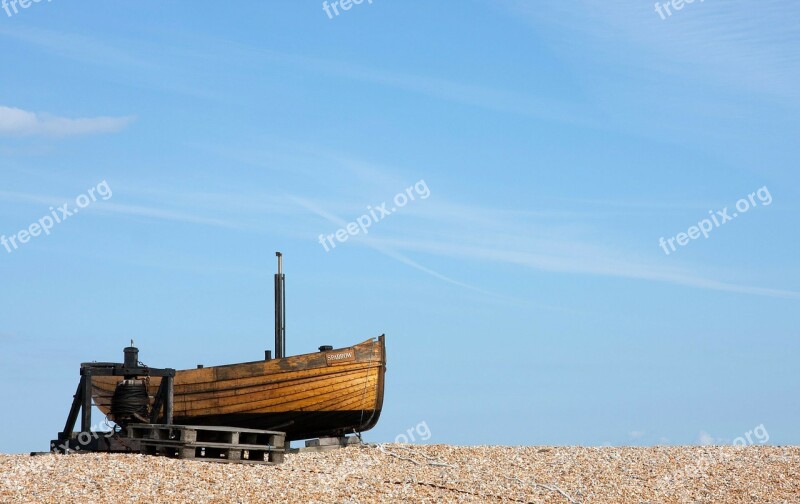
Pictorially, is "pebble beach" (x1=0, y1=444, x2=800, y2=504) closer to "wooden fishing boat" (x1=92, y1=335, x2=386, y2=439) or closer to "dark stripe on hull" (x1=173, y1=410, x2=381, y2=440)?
"dark stripe on hull" (x1=173, y1=410, x2=381, y2=440)

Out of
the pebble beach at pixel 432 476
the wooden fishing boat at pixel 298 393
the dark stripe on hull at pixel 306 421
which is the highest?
the wooden fishing boat at pixel 298 393

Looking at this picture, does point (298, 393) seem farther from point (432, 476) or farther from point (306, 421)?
point (432, 476)

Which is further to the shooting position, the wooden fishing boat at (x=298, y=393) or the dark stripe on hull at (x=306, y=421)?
the dark stripe on hull at (x=306, y=421)

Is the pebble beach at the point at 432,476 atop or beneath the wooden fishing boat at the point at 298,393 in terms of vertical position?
beneath

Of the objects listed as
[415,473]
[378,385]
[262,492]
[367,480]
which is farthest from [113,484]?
[378,385]

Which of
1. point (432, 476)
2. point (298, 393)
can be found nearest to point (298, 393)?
point (298, 393)

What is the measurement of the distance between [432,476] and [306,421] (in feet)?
19.1

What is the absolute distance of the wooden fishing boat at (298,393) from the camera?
75.7ft

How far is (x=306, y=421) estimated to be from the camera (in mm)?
23250

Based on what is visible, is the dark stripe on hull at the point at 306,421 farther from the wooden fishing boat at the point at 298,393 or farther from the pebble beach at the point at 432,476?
the pebble beach at the point at 432,476

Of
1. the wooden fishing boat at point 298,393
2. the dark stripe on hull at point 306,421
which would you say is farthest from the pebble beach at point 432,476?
the wooden fishing boat at point 298,393

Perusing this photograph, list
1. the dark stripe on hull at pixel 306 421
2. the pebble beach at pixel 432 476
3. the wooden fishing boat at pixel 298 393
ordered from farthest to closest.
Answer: the dark stripe on hull at pixel 306 421
the wooden fishing boat at pixel 298 393
the pebble beach at pixel 432 476

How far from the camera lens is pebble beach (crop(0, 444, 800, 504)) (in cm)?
1517

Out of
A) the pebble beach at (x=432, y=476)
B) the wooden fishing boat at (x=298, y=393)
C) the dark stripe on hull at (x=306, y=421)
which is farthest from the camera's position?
the dark stripe on hull at (x=306, y=421)
